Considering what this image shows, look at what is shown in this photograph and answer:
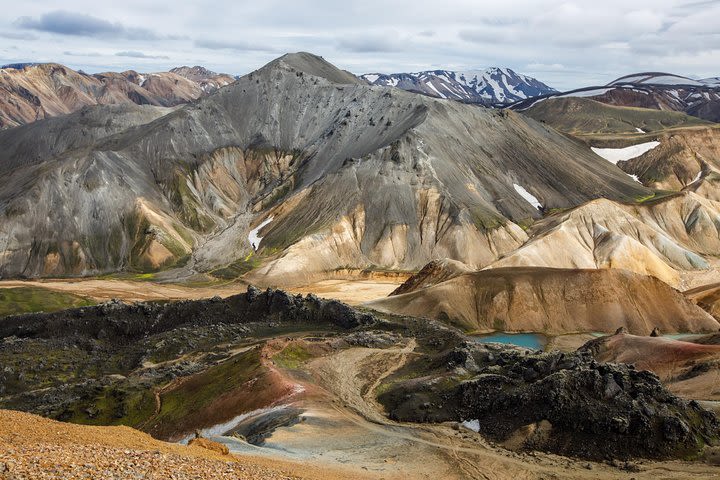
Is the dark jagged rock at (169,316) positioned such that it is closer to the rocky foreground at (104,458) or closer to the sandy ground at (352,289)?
the sandy ground at (352,289)

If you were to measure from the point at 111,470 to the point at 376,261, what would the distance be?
115m

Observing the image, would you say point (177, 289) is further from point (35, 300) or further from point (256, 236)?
point (256, 236)

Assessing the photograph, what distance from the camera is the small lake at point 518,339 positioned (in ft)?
266

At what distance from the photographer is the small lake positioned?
81062 millimetres

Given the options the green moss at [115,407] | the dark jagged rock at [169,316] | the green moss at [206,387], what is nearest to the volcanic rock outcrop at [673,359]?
the dark jagged rock at [169,316]

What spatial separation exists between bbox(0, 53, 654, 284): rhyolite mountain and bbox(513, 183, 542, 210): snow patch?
0.73 meters

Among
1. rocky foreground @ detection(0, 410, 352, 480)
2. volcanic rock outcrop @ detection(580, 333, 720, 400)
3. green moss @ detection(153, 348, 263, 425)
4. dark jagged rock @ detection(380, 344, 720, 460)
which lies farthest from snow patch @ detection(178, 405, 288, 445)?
volcanic rock outcrop @ detection(580, 333, 720, 400)

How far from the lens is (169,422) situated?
5066cm

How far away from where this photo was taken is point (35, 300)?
104000 millimetres

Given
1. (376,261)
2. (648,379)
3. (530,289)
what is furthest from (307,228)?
(648,379)

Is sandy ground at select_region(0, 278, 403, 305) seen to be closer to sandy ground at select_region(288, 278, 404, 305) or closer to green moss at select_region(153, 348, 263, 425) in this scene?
sandy ground at select_region(288, 278, 404, 305)

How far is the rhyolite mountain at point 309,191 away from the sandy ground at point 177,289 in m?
6.72

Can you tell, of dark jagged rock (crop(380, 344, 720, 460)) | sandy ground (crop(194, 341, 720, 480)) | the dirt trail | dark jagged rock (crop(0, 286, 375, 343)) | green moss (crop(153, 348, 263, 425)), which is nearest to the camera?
sandy ground (crop(194, 341, 720, 480))

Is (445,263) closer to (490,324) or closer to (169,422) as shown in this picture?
(490,324)
